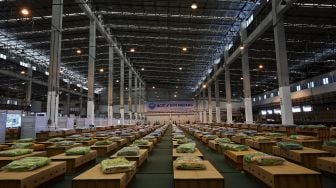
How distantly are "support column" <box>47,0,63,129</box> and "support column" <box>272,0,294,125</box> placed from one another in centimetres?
991

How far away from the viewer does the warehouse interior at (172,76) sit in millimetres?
3738

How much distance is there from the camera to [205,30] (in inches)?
677

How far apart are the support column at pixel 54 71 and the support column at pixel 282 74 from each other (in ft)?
32.5

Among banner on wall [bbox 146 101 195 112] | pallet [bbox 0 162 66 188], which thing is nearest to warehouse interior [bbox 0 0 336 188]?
pallet [bbox 0 162 66 188]

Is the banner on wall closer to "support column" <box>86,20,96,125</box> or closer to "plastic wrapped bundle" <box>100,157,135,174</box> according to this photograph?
"support column" <box>86,20,96,125</box>

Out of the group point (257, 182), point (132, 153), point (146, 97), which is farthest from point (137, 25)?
point (146, 97)

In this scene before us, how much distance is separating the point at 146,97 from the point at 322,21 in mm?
32178

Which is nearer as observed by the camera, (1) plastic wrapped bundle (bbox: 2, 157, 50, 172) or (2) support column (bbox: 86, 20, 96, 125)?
(1) plastic wrapped bundle (bbox: 2, 157, 50, 172)

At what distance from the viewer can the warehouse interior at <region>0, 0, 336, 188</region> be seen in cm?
374

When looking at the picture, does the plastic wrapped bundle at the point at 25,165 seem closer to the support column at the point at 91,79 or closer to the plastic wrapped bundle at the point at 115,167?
the plastic wrapped bundle at the point at 115,167

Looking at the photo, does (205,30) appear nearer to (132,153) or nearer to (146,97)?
(132,153)

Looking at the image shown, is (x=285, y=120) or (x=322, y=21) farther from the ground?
(x=322, y=21)

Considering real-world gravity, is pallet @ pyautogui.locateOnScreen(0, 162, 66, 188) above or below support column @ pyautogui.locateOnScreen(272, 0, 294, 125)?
below

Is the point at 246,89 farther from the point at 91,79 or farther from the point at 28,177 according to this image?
the point at 28,177
